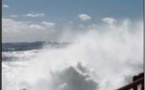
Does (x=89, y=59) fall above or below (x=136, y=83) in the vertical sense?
above

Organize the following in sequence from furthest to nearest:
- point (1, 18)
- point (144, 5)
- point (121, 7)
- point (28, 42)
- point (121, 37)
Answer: point (121, 7) < point (121, 37) < point (28, 42) < point (144, 5) < point (1, 18)

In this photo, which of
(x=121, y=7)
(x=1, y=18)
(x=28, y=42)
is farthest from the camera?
(x=121, y=7)

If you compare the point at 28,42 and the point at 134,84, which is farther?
the point at 28,42

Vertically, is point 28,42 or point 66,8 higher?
point 66,8

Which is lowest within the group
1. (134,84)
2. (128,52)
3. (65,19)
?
(134,84)

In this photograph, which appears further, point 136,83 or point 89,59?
point 89,59

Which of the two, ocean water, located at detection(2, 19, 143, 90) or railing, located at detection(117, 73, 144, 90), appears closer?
railing, located at detection(117, 73, 144, 90)

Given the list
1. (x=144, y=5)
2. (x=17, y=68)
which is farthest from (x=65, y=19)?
(x=144, y=5)

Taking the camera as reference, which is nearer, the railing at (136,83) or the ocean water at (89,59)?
the railing at (136,83)

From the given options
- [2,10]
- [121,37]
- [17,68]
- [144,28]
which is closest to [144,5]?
[144,28]

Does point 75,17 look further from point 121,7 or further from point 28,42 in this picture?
point 28,42
